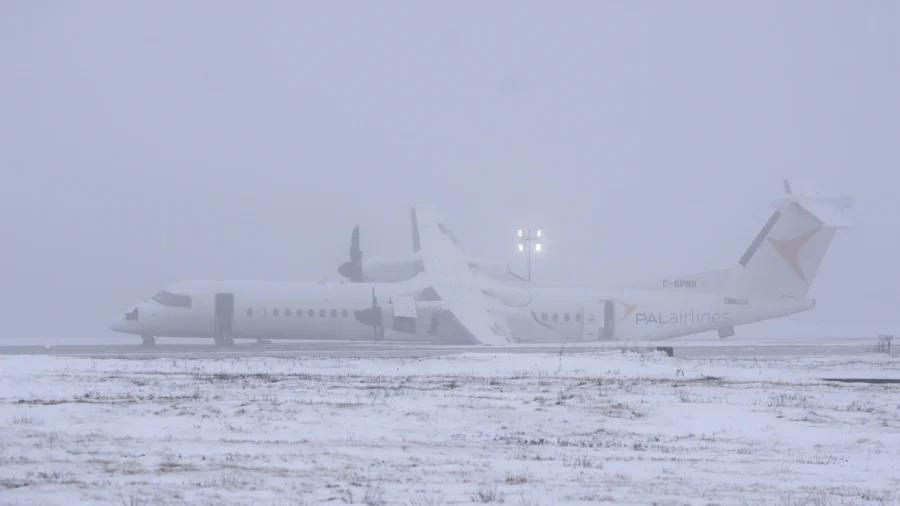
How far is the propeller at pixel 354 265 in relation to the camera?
45.3 metres

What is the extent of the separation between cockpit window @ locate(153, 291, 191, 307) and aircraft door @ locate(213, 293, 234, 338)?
1.43 metres

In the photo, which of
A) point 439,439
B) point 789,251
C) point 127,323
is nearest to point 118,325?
point 127,323

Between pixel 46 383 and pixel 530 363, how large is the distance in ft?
45.5

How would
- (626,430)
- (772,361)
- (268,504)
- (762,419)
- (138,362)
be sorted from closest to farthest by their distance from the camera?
(268,504) → (626,430) → (762,419) → (138,362) → (772,361)

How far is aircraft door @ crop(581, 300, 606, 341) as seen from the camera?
4306 centimetres

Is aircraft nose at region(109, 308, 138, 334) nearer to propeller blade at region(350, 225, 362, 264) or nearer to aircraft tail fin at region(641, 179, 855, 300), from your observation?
propeller blade at region(350, 225, 362, 264)

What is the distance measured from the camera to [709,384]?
71.4 feet

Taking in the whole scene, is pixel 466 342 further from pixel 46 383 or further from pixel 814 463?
pixel 814 463

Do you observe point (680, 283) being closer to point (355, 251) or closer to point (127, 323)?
point (355, 251)

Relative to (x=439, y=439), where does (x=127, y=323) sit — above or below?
above

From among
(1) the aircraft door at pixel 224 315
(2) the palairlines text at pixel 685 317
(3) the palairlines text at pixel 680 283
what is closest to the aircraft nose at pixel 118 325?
(1) the aircraft door at pixel 224 315

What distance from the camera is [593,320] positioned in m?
43.1

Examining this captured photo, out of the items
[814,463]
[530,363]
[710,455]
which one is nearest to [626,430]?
[710,455]

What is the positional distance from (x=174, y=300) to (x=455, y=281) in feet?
40.2
